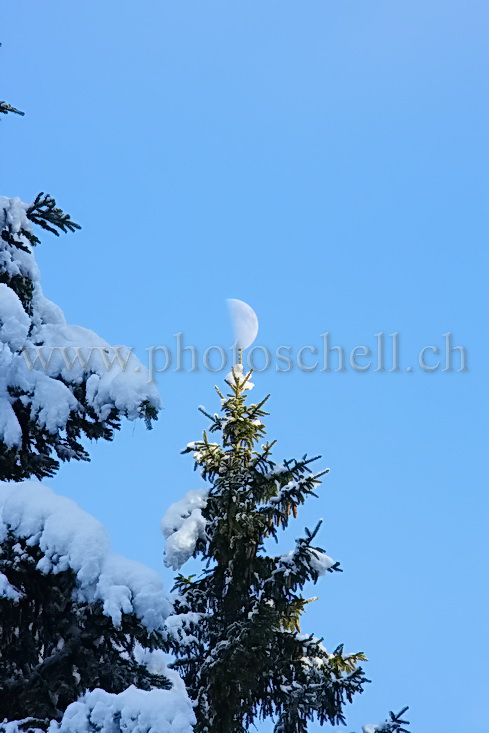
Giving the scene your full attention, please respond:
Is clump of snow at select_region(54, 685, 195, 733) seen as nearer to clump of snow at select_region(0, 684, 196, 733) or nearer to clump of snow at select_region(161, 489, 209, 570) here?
clump of snow at select_region(0, 684, 196, 733)

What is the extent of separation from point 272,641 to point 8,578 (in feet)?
14.2

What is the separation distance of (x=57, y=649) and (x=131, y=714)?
144 centimetres

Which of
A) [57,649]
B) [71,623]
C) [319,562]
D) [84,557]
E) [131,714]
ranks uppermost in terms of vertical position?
[319,562]

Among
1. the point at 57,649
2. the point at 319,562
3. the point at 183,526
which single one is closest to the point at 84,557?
the point at 57,649

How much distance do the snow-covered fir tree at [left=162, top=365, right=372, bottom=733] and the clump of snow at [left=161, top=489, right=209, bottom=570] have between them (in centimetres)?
1

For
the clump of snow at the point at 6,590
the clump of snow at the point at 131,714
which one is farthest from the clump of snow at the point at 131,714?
the clump of snow at the point at 6,590

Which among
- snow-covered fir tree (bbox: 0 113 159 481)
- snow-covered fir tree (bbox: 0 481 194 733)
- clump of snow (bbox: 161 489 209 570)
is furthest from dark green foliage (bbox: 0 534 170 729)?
clump of snow (bbox: 161 489 209 570)

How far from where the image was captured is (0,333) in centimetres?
612

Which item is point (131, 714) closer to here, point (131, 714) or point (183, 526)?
point (131, 714)

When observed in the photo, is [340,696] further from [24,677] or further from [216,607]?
[24,677]

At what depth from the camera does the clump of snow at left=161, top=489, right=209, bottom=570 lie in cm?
862

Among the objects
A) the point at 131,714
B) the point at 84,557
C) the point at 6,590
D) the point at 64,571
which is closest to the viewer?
the point at 131,714

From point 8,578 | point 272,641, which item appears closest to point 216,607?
point 272,641

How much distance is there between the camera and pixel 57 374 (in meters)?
6.50
